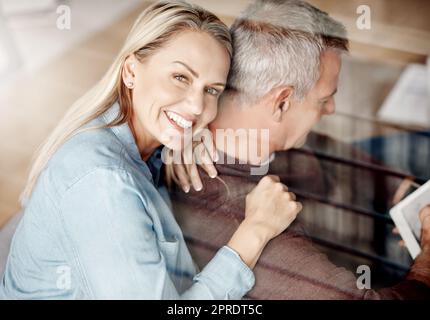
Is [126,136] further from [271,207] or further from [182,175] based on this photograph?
[271,207]

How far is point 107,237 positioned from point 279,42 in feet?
1.92

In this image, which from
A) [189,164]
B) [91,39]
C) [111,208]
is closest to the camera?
[111,208]

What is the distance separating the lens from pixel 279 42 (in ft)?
4.19

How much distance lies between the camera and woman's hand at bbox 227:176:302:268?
122 cm

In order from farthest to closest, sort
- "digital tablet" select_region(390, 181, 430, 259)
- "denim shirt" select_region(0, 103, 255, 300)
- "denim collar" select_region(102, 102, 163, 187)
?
1. "digital tablet" select_region(390, 181, 430, 259)
2. "denim collar" select_region(102, 102, 163, 187)
3. "denim shirt" select_region(0, 103, 255, 300)

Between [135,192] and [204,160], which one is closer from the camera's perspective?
[135,192]

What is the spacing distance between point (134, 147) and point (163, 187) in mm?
142

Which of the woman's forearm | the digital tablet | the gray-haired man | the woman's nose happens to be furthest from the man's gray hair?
the digital tablet

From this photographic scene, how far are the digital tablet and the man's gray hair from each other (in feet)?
1.45

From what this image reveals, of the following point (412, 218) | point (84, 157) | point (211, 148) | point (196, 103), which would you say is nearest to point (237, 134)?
point (211, 148)

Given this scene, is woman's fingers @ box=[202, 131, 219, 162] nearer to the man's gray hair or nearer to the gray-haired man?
the gray-haired man
